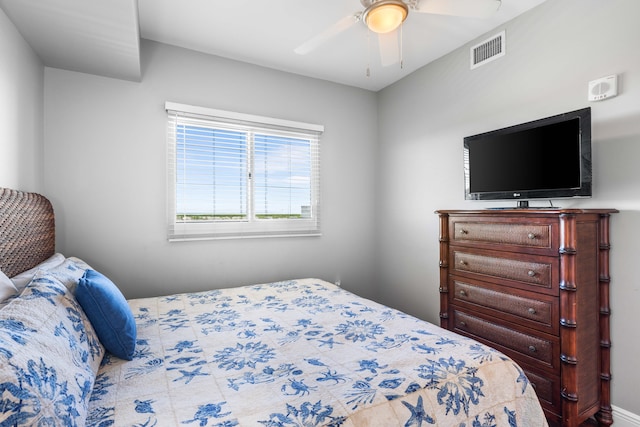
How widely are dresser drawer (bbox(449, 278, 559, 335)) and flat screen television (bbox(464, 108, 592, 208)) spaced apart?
60 cm

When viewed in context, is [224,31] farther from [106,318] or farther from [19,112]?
[106,318]

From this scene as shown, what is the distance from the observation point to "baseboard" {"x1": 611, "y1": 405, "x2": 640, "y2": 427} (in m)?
1.75

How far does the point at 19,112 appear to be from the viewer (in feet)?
6.27

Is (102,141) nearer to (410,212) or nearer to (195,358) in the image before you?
(195,358)

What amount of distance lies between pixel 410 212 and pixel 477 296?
1263 millimetres

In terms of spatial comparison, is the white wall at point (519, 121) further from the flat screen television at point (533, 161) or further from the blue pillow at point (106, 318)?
the blue pillow at point (106, 318)

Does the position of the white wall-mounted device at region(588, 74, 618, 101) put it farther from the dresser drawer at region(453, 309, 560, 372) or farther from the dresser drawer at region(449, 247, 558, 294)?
the dresser drawer at region(453, 309, 560, 372)

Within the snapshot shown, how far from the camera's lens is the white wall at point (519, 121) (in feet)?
5.91

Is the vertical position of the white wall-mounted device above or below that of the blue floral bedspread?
above

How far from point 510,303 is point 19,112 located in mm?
3087

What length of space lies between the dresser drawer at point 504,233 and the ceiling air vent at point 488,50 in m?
1.30

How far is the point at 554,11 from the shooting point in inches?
83.3

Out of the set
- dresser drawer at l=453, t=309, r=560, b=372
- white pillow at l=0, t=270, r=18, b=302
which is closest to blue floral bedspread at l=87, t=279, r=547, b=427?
white pillow at l=0, t=270, r=18, b=302

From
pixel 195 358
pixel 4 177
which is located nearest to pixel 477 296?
pixel 195 358
